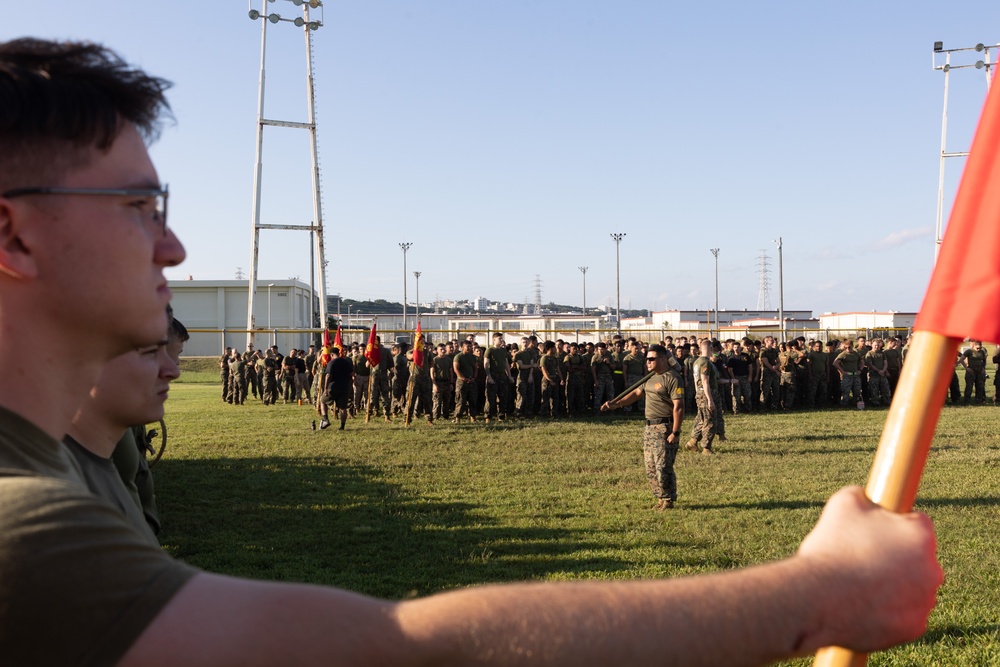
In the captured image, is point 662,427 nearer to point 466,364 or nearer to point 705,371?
point 705,371

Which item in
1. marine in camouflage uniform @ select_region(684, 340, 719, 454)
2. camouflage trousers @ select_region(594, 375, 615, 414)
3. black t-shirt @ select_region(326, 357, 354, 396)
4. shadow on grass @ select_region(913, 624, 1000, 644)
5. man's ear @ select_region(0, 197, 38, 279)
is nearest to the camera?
man's ear @ select_region(0, 197, 38, 279)

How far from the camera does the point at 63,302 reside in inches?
40.9

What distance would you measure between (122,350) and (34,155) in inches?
10.4

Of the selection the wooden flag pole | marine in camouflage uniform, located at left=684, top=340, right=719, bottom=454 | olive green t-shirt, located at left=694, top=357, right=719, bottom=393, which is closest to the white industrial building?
marine in camouflage uniform, located at left=684, top=340, right=719, bottom=454

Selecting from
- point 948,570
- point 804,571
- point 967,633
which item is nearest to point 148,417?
point 804,571

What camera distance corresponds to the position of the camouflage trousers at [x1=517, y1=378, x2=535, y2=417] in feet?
71.9

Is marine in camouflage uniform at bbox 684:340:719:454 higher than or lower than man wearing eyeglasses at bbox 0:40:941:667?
lower

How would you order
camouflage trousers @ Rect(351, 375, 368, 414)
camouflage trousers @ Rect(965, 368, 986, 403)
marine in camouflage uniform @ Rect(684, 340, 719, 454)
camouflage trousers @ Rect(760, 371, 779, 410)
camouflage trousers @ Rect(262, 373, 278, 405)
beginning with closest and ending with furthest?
marine in camouflage uniform @ Rect(684, 340, 719, 454)
camouflage trousers @ Rect(351, 375, 368, 414)
camouflage trousers @ Rect(760, 371, 779, 410)
camouflage trousers @ Rect(965, 368, 986, 403)
camouflage trousers @ Rect(262, 373, 278, 405)

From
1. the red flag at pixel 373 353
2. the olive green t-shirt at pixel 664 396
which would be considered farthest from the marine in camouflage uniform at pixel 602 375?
the olive green t-shirt at pixel 664 396

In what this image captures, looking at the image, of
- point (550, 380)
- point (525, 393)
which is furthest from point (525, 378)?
point (550, 380)

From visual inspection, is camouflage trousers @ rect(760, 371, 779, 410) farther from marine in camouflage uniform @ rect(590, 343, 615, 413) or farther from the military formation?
marine in camouflage uniform @ rect(590, 343, 615, 413)

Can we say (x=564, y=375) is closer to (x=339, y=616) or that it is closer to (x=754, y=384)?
(x=754, y=384)

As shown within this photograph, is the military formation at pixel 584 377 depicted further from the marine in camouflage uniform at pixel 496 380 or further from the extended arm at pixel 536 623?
the extended arm at pixel 536 623

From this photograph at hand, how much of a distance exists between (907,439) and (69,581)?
1044 mm
